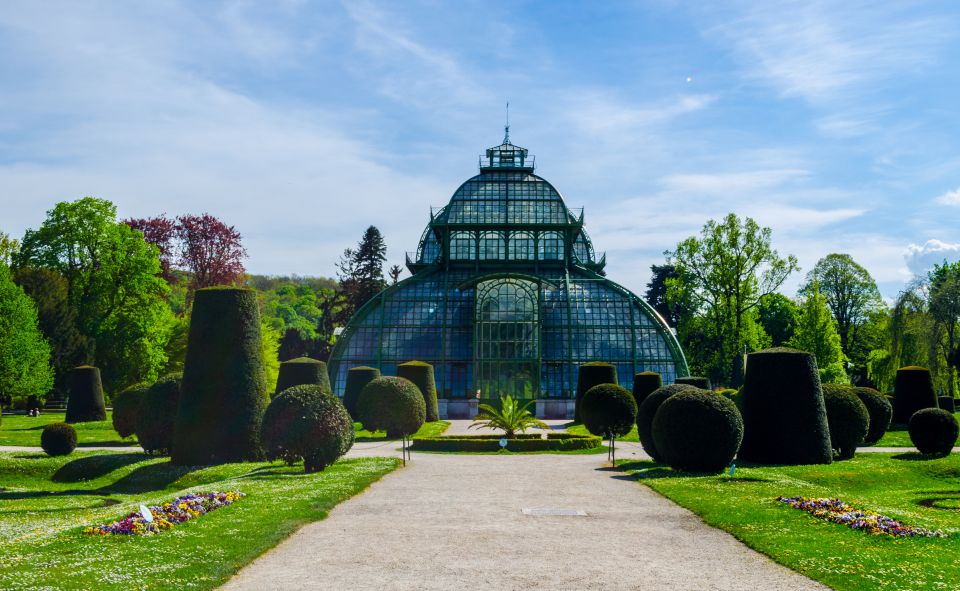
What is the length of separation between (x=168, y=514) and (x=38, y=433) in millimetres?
32797

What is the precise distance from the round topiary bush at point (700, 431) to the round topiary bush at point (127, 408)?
22.6 metres

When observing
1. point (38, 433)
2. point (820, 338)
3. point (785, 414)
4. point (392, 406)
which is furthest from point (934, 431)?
point (38, 433)

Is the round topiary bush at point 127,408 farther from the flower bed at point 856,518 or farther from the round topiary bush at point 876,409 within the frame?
the round topiary bush at point 876,409

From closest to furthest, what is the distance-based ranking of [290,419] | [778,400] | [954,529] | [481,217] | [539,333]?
1. [954,529]
2. [290,419]
3. [778,400]
4. [539,333]
5. [481,217]

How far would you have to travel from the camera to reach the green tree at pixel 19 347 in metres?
49.4

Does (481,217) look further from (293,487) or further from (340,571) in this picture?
(340,571)

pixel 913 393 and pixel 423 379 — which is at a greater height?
pixel 423 379

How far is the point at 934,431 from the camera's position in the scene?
3047 cm

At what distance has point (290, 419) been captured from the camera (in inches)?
993

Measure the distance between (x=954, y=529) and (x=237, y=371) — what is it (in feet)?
69.9

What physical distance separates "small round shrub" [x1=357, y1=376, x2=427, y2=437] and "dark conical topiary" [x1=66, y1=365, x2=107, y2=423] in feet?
63.6

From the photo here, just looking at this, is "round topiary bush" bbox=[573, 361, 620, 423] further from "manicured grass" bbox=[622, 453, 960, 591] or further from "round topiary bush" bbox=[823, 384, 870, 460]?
"round topiary bush" bbox=[823, 384, 870, 460]

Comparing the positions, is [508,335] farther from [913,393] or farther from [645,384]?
[913,393]

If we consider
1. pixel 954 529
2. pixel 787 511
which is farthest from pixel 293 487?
pixel 954 529
